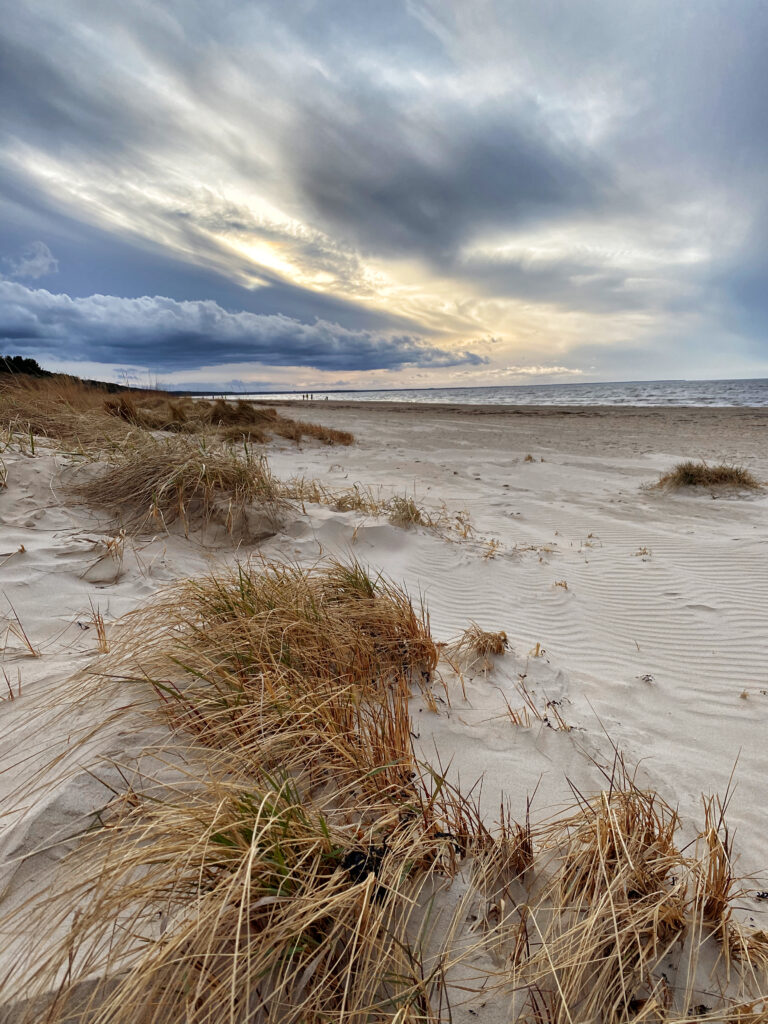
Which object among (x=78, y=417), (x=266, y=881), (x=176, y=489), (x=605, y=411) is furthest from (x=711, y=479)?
(x=605, y=411)

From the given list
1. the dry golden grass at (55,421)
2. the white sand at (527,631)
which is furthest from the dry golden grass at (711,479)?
the dry golden grass at (55,421)

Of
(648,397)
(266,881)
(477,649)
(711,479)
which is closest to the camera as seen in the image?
(266,881)

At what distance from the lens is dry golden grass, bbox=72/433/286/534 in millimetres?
3963

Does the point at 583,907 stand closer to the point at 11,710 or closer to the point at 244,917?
the point at 244,917

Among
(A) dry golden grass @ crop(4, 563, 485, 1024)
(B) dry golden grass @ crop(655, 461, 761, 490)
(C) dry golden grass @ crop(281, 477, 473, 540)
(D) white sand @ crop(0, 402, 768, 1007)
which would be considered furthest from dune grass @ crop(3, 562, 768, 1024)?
(B) dry golden grass @ crop(655, 461, 761, 490)

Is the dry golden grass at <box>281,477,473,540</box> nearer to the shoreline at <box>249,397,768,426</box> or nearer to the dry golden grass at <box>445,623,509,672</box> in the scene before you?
the dry golden grass at <box>445,623,509,672</box>

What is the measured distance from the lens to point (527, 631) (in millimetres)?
3182

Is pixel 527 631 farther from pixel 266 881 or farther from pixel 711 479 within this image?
pixel 711 479

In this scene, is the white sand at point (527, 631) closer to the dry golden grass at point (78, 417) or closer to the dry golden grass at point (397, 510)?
the dry golden grass at point (397, 510)

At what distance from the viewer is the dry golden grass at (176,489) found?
3.96 m

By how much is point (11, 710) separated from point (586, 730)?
235 centimetres

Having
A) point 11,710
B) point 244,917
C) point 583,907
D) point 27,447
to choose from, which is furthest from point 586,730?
point 27,447

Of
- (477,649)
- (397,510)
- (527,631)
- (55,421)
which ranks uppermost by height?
(55,421)

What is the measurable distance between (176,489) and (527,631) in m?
3.17
